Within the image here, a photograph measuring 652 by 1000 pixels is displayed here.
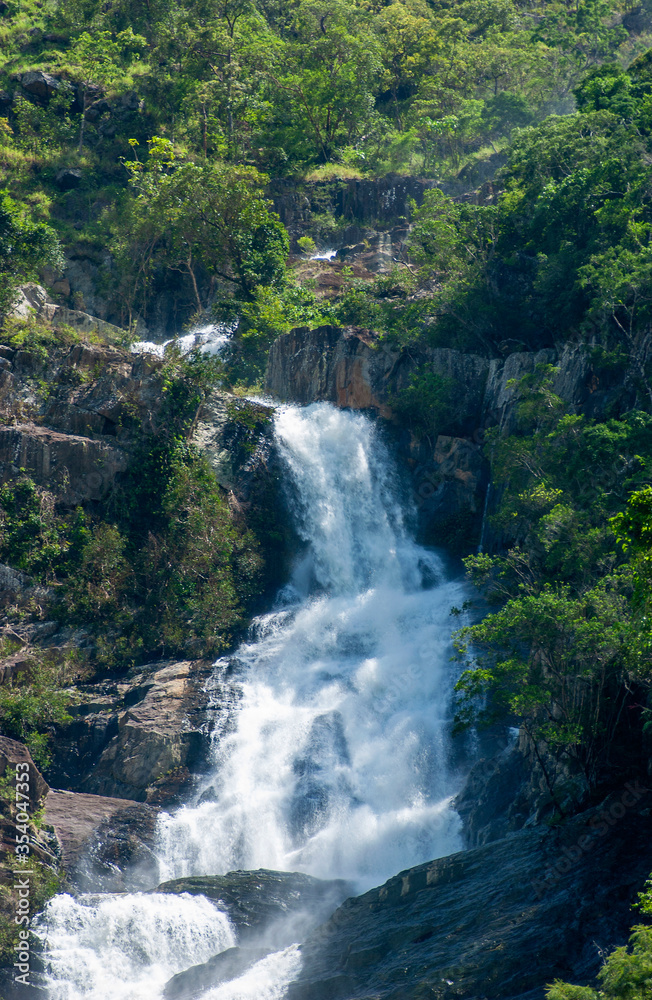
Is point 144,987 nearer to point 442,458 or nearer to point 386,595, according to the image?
point 386,595

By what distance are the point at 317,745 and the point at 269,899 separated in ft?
16.8

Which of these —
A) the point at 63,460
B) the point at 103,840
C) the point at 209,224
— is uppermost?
the point at 209,224

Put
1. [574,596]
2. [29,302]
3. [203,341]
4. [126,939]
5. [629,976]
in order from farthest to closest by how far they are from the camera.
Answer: [203,341], [29,302], [574,596], [126,939], [629,976]

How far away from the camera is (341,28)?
5078 cm

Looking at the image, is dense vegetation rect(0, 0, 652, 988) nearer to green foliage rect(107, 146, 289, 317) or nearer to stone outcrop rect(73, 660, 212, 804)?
green foliage rect(107, 146, 289, 317)

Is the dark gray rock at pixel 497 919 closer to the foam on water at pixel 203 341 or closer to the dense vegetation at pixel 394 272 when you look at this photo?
the dense vegetation at pixel 394 272

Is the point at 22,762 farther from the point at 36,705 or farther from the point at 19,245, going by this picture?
the point at 19,245

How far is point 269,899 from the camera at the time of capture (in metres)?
21.1

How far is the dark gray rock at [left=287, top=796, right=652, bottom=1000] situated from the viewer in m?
14.7

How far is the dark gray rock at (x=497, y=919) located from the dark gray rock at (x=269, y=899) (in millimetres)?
854

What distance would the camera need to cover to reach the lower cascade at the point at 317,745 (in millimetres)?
20531

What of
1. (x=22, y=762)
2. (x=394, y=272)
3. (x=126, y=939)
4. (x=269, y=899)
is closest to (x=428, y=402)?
(x=394, y=272)

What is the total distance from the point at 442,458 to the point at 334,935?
56.8 feet

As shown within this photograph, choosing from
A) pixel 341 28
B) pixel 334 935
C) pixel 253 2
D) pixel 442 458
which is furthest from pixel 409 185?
pixel 334 935
